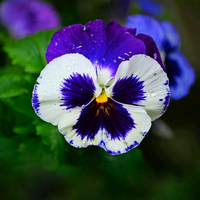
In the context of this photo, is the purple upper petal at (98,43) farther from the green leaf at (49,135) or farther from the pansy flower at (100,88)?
the green leaf at (49,135)

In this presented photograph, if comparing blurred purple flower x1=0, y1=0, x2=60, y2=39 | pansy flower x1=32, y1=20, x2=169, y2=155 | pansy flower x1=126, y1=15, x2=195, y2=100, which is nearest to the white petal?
pansy flower x1=32, y1=20, x2=169, y2=155

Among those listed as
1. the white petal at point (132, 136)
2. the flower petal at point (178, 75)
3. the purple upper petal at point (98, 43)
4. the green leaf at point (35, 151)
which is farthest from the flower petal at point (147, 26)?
the green leaf at point (35, 151)

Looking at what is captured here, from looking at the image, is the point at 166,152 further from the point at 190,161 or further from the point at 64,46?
the point at 64,46

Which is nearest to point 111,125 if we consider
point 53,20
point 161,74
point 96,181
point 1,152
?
point 161,74

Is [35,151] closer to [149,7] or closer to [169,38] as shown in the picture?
[169,38]

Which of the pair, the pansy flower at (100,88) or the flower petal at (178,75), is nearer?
the pansy flower at (100,88)

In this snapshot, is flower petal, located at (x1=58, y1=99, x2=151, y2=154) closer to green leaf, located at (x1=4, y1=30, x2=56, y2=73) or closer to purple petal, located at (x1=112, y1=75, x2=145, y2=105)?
purple petal, located at (x1=112, y1=75, x2=145, y2=105)
